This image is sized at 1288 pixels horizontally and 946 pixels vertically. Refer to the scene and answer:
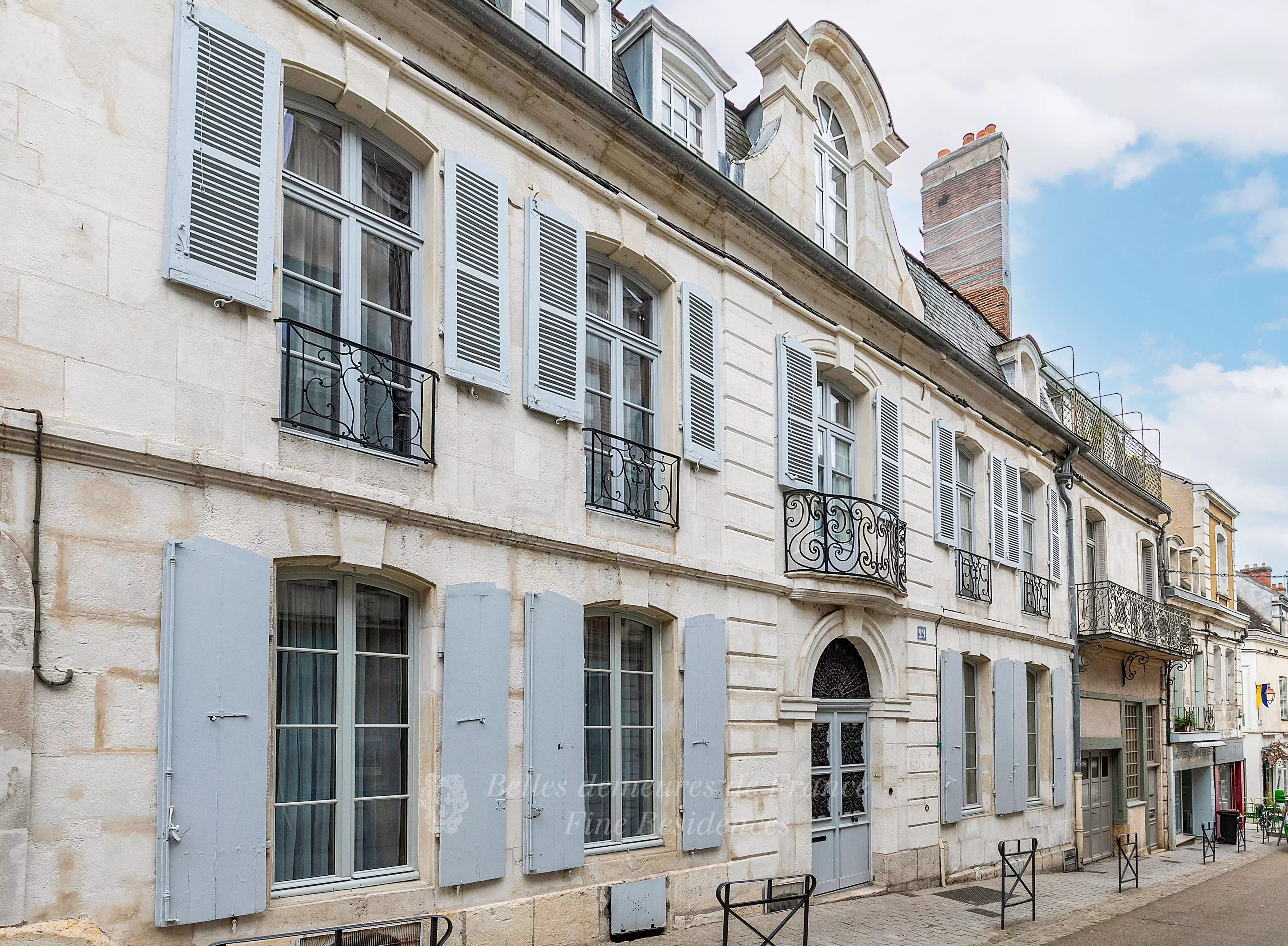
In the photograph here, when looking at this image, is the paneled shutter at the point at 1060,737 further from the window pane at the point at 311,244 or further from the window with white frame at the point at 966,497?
the window pane at the point at 311,244

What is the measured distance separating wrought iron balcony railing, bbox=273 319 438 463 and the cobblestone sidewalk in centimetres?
395

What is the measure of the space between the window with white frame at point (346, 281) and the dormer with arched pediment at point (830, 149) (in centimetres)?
422

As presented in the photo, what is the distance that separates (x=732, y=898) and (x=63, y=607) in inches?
229

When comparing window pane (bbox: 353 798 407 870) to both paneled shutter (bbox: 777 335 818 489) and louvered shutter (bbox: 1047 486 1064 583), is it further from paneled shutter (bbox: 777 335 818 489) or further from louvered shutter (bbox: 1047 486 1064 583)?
louvered shutter (bbox: 1047 486 1064 583)

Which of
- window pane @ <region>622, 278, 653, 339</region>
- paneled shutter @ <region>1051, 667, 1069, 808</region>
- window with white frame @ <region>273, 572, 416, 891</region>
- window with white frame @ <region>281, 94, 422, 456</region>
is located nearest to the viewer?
window with white frame @ <region>273, 572, 416, 891</region>

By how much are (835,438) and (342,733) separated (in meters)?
6.41

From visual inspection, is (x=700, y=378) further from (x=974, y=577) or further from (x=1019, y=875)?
(x=974, y=577)

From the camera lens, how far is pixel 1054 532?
15969 millimetres

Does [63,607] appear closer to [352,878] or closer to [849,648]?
[352,878]

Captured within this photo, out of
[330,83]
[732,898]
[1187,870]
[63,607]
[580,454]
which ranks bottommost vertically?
[1187,870]

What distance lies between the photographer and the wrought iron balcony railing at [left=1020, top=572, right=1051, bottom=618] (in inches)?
577

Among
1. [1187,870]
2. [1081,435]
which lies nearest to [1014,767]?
[1187,870]

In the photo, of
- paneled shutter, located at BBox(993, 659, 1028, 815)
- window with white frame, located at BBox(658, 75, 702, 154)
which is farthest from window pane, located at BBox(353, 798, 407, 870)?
paneled shutter, located at BBox(993, 659, 1028, 815)

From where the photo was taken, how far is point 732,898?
28.1 feet
